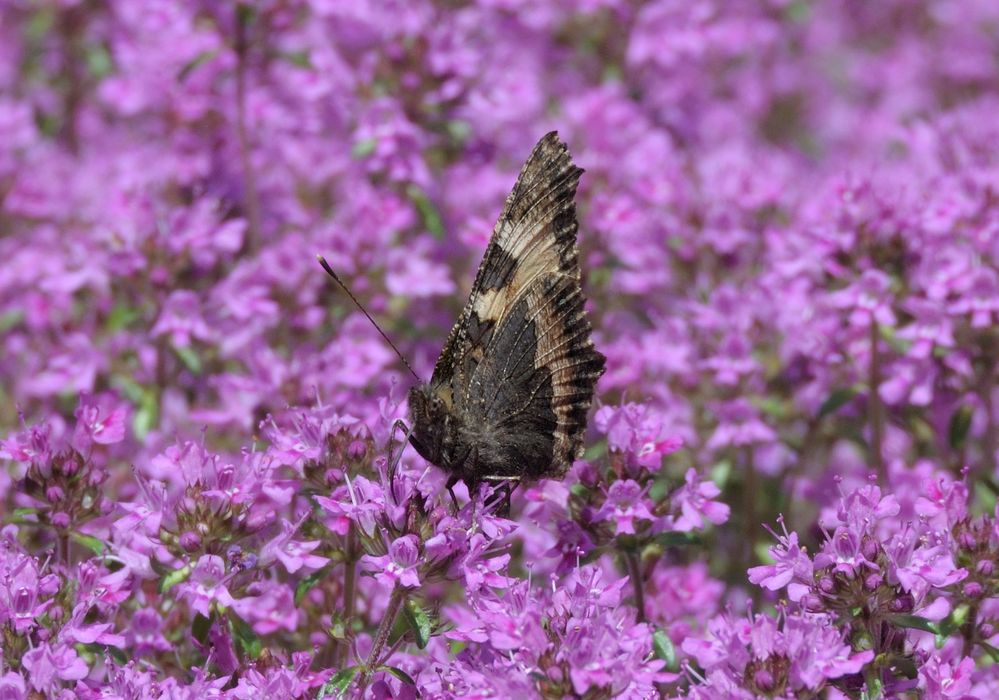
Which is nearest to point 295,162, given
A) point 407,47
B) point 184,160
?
point 184,160

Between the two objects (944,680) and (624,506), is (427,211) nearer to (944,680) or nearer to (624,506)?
(624,506)

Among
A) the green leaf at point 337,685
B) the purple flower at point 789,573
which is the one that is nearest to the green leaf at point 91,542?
the green leaf at point 337,685

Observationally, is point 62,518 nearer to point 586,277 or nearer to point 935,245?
point 586,277

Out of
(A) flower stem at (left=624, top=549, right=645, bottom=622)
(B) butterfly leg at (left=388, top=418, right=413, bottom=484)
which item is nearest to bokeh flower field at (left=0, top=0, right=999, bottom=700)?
(A) flower stem at (left=624, top=549, right=645, bottom=622)

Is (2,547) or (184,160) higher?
(184,160)

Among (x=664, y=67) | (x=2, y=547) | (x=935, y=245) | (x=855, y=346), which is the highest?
(x=664, y=67)

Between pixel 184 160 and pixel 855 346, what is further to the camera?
pixel 184 160
